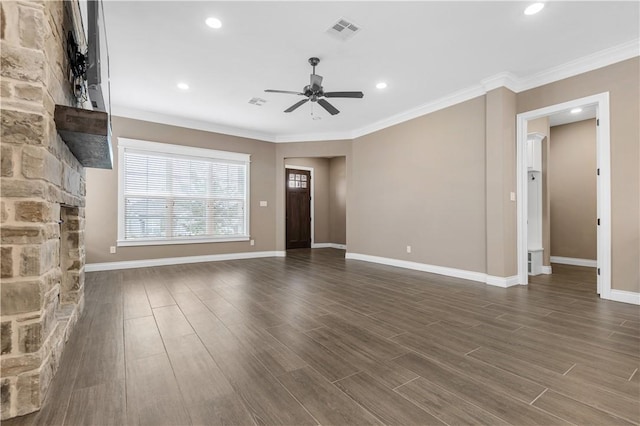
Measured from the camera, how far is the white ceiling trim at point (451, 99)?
3357 mm

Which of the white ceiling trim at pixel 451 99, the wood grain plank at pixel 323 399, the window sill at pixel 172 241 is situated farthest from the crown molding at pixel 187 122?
the wood grain plank at pixel 323 399

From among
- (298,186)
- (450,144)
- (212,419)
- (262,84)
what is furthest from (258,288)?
(298,186)

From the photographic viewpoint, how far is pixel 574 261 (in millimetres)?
5789

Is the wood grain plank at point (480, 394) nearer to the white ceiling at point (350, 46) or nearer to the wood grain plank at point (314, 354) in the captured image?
the wood grain plank at point (314, 354)

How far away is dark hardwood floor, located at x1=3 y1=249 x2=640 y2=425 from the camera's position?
1415 mm

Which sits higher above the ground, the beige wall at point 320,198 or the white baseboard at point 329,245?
the beige wall at point 320,198

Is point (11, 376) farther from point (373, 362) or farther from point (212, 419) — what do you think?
point (373, 362)

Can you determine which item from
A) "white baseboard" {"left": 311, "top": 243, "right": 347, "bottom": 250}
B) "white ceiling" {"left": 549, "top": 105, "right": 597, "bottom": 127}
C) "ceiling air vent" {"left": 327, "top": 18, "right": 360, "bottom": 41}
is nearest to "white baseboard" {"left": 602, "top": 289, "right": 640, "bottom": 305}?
"white ceiling" {"left": 549, "top": 105, "right": 597, "bottom": 127}

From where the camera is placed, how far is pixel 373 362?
1.89 metres

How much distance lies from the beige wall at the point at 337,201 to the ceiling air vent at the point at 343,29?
18.8ft

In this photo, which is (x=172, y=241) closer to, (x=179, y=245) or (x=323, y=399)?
(x=179, y=245)

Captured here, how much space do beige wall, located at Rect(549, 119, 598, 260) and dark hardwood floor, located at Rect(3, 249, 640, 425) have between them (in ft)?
9.59

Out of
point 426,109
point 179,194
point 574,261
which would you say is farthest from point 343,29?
point 574,261

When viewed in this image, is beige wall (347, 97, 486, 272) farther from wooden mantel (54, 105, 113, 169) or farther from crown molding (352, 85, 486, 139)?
wooden mantel (54, 105, 113, 169)
